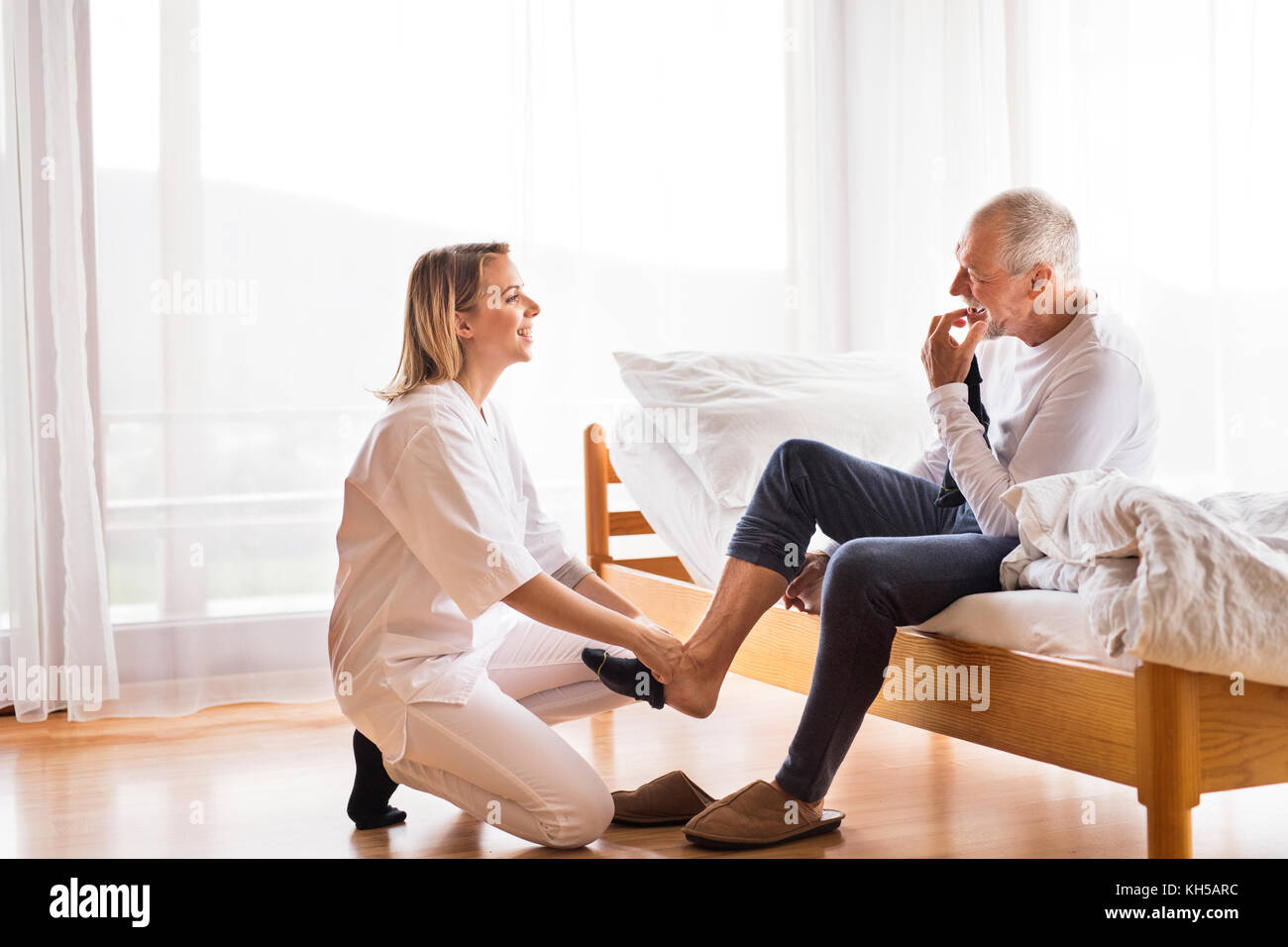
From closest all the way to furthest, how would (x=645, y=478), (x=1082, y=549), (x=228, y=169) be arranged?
(x=1082, y=549) → (x=645, y=478) → (x=228, y=169)

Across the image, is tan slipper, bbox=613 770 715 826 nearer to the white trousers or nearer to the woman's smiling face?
the white trousers

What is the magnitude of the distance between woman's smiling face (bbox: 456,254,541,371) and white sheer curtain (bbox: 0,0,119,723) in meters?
1.38

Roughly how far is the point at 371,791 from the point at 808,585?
0.80 metres

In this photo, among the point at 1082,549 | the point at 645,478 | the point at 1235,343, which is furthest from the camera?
the point at 645,478

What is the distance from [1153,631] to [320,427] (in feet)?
7.54

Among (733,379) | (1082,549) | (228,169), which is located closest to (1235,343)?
(733,379)

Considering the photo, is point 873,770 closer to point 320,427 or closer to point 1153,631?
point 1153,631

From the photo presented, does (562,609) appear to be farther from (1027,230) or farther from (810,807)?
(1027,230)

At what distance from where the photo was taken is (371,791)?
201cm

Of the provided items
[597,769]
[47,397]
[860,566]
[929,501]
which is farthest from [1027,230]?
[47,397]

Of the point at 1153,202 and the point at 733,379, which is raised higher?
the point at 1153,202

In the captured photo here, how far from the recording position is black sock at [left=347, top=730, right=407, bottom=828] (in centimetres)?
201

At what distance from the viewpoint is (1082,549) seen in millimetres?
1514

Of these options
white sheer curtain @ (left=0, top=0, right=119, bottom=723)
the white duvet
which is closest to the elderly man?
the white duvet
